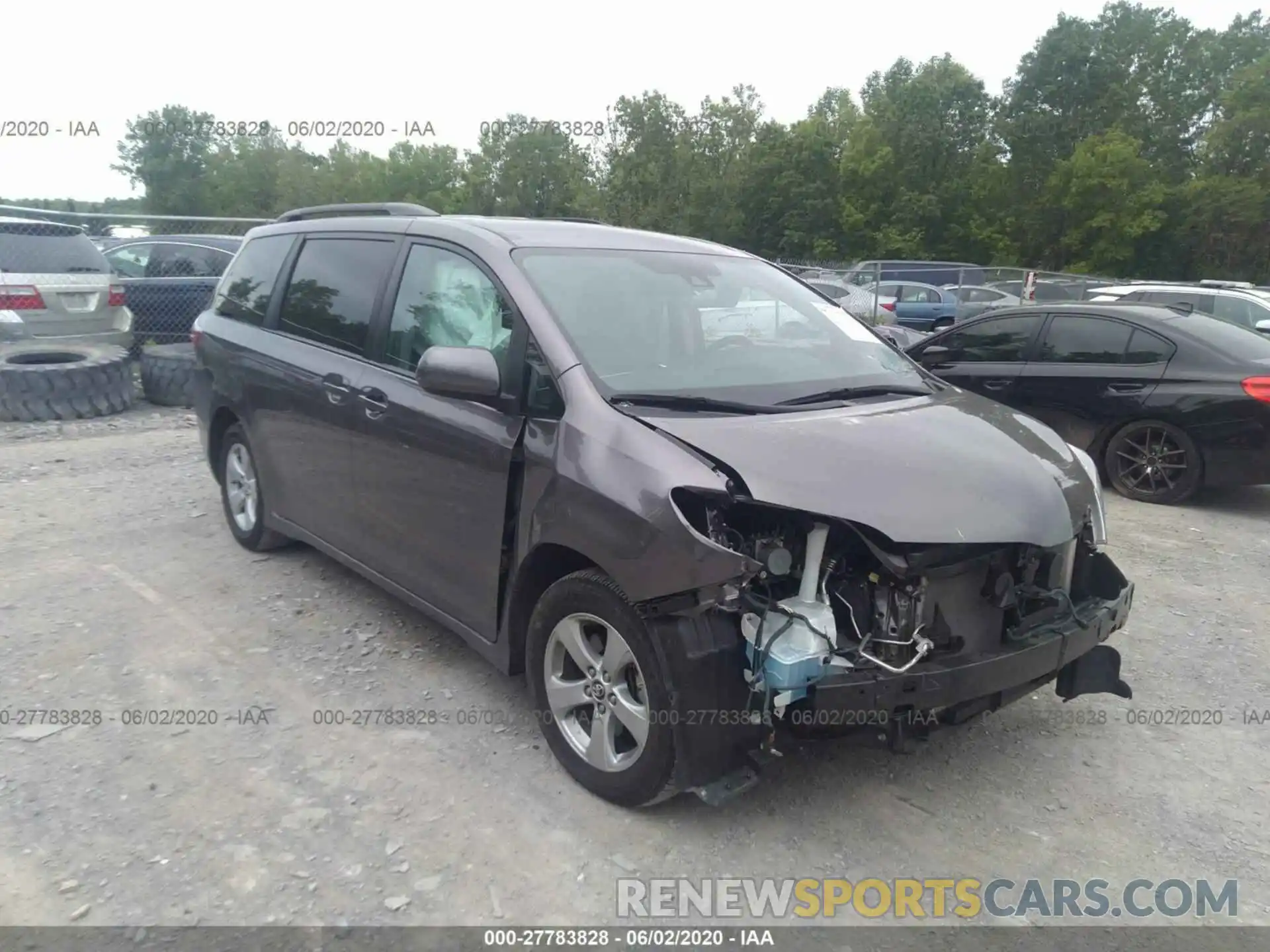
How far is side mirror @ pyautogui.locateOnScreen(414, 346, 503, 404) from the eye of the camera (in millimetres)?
3301

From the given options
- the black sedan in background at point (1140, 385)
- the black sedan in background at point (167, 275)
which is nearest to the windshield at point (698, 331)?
the black sedan in background at point (1140, 385)

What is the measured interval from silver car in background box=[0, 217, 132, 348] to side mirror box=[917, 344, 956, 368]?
8.28 meters

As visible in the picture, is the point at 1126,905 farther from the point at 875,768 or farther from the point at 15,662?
the point at 15,662

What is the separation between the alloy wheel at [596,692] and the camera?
2.99 m

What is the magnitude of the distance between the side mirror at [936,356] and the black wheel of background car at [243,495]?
18.6 ft

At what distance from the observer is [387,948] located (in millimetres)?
2557

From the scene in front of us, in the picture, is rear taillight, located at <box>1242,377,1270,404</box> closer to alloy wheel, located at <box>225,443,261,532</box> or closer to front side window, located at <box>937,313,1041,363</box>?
front side window, located at <box>937,313,1041,363</box>

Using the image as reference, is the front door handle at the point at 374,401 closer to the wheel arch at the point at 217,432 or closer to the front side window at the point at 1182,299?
the wheel arch at the point at 217,432

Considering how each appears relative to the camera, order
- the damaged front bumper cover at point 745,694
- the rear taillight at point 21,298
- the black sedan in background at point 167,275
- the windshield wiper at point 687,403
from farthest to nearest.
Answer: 1. the black sedan in background at point 167,275
2. the rear taillight at point 21,298
3. the windshield wiper at point 687,403
4. the damaged front bumper cover at point 745,694

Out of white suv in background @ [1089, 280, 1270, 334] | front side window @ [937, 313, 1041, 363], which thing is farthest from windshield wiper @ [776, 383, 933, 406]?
white suv in background @ [1089, 280, 1270, 334]

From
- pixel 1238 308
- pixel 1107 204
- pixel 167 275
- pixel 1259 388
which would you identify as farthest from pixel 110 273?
pixel 1107 204

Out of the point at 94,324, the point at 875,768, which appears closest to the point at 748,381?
the point at 875,768

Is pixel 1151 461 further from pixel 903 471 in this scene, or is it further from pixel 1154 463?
pixel 903 471

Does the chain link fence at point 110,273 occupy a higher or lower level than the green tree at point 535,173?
lower
